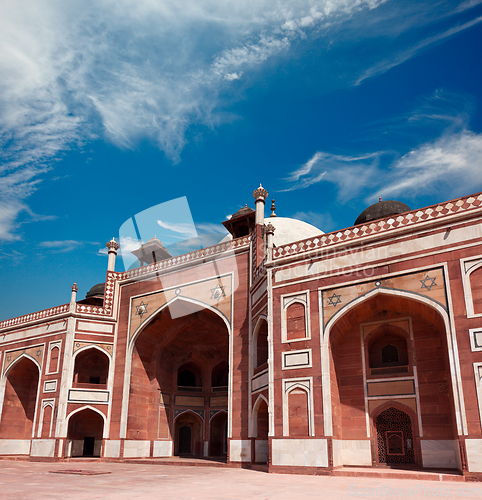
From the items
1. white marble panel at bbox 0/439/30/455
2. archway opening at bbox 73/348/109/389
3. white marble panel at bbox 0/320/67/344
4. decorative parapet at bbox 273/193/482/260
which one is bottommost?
white marble panel at bbox 0/439/30/455

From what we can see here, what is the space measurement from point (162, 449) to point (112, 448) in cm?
207

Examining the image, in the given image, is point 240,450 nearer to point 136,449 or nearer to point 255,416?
point 255,416

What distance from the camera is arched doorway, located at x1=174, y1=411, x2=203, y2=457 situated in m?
20.6

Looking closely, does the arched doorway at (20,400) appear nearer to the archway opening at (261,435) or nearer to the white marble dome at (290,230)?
the archway opening at (261,435)

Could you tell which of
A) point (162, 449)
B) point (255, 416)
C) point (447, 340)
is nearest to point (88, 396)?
point (162, 449)

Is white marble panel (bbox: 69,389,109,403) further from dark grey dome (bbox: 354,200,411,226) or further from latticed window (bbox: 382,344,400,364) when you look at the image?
dark grey dome (bbox: 354,200,411,226)

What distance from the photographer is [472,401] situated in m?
9.74

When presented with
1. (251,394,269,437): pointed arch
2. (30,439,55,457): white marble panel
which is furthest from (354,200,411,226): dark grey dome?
(30,439,55,457): white marble panel

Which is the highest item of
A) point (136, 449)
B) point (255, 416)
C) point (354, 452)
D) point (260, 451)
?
→ point (255, 416)

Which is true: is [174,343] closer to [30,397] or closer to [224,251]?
[224,251]

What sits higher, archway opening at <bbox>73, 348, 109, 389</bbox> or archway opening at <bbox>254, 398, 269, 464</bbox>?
archway opening at <bbox>73, 348, 109, 389</bbox>

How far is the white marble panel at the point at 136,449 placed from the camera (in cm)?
1775

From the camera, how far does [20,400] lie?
72.0ft

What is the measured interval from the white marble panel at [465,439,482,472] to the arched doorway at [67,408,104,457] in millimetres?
14423
